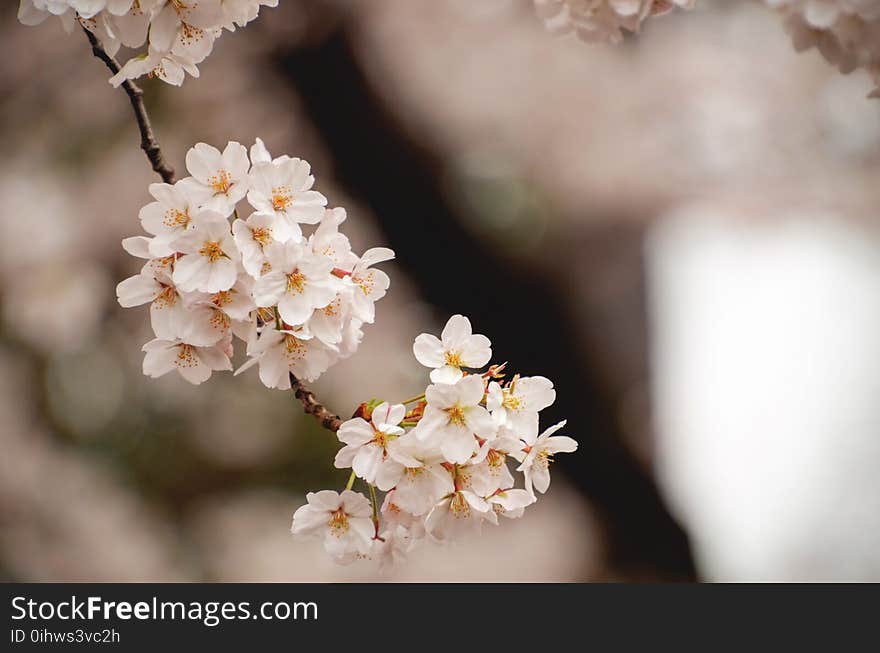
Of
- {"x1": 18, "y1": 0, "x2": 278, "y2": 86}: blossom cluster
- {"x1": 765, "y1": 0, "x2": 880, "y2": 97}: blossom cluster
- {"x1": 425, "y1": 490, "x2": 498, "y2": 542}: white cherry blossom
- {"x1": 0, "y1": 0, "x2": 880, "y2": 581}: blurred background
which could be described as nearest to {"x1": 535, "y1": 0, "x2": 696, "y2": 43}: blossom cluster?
{"x1": 765, "y1": 0, "x2": 880, "y2": 97}: blossom cluster

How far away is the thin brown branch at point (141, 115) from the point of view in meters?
0.49

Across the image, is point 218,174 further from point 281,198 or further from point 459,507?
point 459,507

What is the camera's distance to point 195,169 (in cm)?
48

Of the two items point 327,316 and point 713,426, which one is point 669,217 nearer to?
point 713,426

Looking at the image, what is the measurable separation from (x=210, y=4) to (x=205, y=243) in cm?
14

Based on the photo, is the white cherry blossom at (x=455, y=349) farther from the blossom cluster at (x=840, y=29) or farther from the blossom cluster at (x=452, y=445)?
the blossom cluster at (x=840, y=29)

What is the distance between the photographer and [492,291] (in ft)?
5.26

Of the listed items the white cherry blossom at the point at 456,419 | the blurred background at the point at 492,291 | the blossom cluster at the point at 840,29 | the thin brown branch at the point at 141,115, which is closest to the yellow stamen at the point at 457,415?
the white cherry blossom at the point at 456,419

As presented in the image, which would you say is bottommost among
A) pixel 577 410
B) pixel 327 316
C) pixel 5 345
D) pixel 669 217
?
pixel 327 316

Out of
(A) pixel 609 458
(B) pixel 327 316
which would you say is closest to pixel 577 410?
(A) pixel 609 458

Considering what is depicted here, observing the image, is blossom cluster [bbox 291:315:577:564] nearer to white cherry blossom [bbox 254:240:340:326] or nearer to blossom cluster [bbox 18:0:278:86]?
white cherry blossom [bbox 254:240:340:326]

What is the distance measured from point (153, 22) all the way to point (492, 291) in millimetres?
1157

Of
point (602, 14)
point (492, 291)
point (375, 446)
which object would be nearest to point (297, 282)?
point (375, 446)

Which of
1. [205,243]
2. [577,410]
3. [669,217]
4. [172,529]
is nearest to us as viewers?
[205,243]
